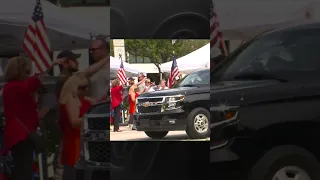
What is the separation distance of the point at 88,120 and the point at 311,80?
2018mm

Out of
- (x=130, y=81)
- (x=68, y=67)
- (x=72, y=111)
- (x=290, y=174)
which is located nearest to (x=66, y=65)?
(x=68, y=67)

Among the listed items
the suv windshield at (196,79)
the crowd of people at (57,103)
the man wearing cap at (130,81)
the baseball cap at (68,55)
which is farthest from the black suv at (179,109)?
the baseball cap at (68,55)

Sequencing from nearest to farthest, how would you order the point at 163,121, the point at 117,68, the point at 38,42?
the point at 38,42
the point at 117,68
the point at 163,121

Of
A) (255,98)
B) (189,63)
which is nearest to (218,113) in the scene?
(255,98)

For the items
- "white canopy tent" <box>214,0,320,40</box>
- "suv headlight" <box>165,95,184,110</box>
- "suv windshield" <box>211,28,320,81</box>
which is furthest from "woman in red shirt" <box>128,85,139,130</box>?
"white canopy tent" <box>214,0,320,40</box>

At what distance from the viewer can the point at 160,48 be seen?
425 centimetres

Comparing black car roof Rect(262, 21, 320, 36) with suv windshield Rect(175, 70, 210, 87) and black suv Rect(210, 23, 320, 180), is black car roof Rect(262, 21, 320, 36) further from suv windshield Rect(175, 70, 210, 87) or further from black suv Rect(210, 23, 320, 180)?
suv windshield Rect(175, 70, 210, 87)

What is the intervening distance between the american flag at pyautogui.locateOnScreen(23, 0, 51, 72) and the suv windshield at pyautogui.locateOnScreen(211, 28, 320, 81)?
5.34 ft

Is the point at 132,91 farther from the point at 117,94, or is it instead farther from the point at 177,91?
the point at 177,91

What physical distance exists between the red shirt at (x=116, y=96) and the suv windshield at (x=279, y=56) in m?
1.08

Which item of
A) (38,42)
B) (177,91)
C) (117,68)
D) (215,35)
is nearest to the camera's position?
(38,42)

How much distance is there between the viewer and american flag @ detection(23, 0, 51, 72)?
12.7ft

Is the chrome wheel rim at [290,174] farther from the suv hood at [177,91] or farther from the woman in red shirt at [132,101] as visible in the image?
the woman in red shirt at [132,101]

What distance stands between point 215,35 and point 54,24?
1.47m
